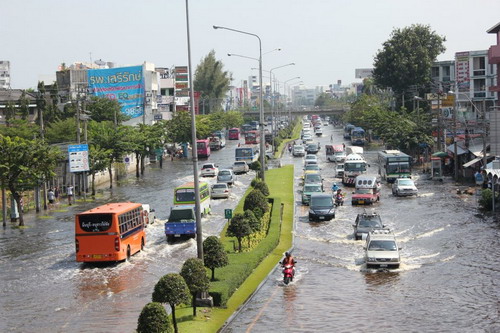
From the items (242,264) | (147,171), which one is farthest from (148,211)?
(147,171)

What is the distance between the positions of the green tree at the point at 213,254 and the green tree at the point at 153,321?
8.06m

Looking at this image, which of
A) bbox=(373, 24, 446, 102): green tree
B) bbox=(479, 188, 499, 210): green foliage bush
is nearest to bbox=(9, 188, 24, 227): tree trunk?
bbox=(479, 188, 499, 210): green foliage bush

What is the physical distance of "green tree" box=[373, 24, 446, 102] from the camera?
11925 cm

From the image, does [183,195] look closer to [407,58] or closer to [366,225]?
[366,225]

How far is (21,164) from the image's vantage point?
49.1m

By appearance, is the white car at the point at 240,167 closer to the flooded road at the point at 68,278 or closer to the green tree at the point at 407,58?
the flooded road at the point at 68,278

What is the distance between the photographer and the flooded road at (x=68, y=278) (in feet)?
84.4

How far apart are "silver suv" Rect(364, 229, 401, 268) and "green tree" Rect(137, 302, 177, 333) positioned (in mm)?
15596

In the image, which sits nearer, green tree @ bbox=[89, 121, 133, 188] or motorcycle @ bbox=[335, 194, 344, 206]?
motorcycle @ bbox=[335, 194, 344, 206]

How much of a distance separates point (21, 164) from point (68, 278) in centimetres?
1822

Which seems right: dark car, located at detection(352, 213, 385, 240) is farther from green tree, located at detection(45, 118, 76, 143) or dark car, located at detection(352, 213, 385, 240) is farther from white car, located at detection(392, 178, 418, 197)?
green tree, located at detection(45, 118, 76, 143)

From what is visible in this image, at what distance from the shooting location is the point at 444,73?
12925 centimetres

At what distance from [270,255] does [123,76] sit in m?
78.0

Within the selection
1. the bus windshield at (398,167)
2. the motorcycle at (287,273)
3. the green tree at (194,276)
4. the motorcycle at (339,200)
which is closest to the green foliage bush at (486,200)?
the motorcycle at (339,200)
